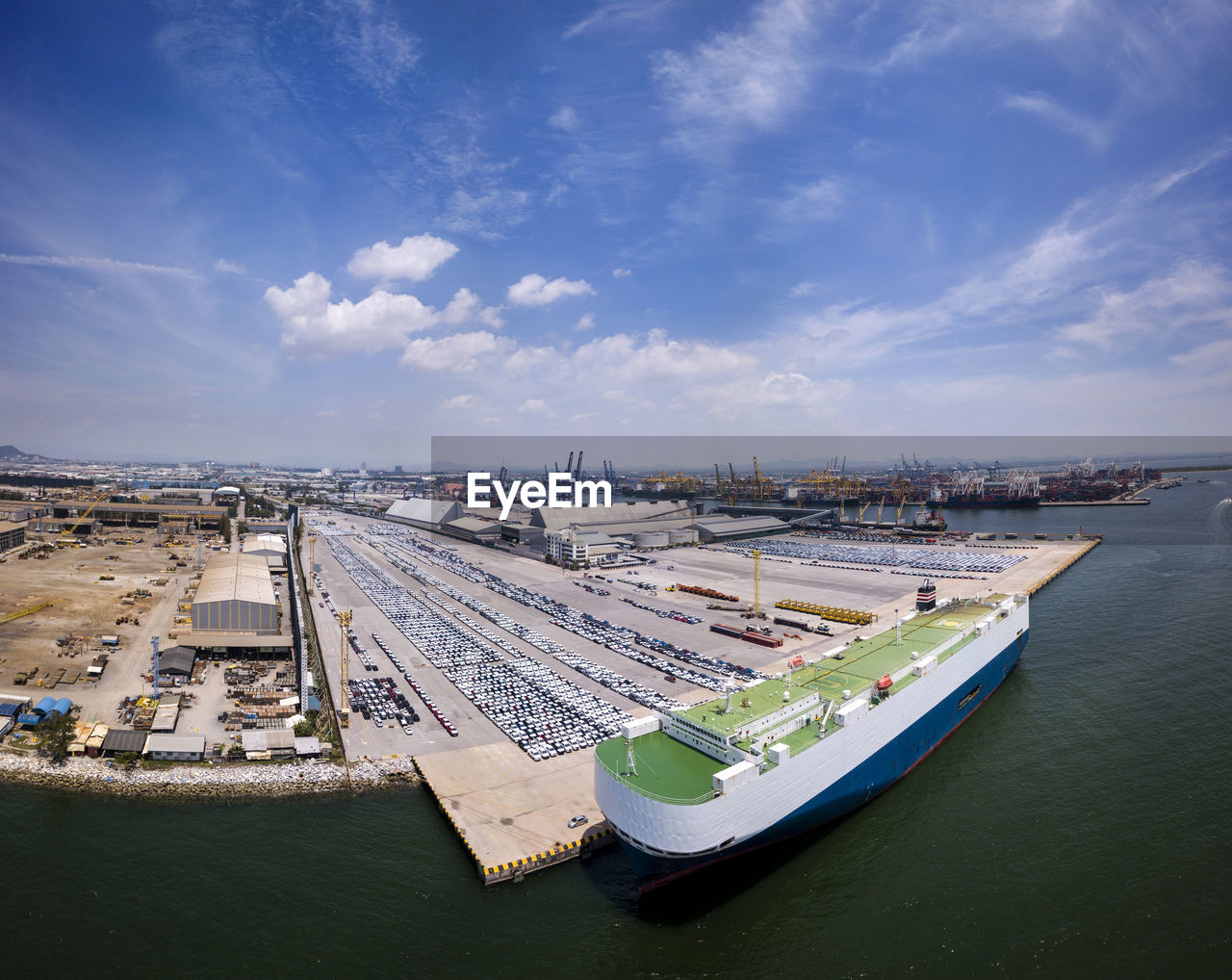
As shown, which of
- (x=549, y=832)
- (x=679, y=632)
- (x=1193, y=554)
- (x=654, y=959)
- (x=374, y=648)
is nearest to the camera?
(x=654, y=959)

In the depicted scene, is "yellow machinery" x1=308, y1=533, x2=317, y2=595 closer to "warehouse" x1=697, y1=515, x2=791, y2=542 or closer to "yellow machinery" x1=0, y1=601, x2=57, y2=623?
"yellow machinery" x1=0, y1=601, x2=57, y2=623

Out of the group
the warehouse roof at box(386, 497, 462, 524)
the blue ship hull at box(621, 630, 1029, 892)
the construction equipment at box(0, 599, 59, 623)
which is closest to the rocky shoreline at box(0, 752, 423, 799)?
the blue ship hull at box(621, 630, 1029, 892)

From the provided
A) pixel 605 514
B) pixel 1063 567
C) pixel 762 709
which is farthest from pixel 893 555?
pixel 762 709

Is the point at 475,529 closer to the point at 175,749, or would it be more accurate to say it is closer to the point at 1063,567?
the point at 175,749

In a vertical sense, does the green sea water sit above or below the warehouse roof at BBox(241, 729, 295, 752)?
below

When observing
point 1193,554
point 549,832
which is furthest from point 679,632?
point 1193,554

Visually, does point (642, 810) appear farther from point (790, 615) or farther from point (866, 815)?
point (790, 615)
